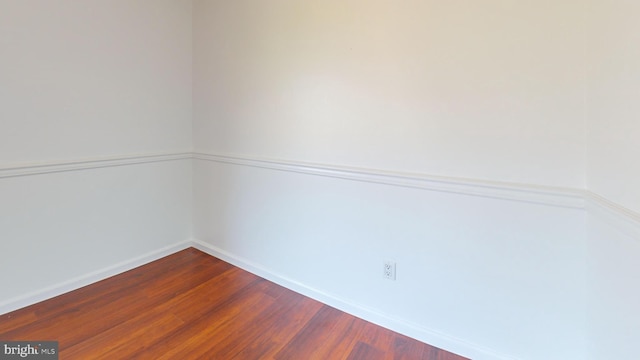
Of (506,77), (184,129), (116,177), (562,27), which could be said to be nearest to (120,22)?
(184,129)

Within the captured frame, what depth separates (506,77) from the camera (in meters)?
1.29

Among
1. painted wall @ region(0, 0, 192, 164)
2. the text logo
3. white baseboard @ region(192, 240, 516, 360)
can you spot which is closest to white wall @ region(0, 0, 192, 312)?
painted wall @ region(0, 0, 192, 164)

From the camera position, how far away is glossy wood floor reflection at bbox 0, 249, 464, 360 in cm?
150

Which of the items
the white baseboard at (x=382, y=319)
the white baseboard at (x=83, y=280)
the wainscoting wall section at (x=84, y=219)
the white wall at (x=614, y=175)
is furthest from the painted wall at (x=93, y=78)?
the white wall at (x=614, y=175)

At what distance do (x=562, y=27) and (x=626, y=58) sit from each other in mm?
348

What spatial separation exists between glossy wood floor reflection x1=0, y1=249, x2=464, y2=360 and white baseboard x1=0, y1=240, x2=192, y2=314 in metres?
0.04

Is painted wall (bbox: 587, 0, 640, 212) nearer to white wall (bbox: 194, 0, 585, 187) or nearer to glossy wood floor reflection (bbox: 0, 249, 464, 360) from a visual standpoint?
white wall (bbox: 194, 0, 585, 187)

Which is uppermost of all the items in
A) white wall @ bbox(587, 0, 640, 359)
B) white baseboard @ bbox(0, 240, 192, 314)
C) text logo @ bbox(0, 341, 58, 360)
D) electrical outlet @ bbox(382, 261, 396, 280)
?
white wall @ bbox(587, 0, 640, 359)

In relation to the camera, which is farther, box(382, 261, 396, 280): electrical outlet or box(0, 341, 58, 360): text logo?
box(382, 261, 396, 280): electrical outlet

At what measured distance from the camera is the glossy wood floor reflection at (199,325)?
150cm

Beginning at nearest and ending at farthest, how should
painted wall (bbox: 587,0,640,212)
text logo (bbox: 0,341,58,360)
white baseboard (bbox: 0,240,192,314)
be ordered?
1. painted wall (bbox: 587,0,640,212)
2. text logo (bbox: 0,341,58,360)
3. white baseboard (bbox: 0,240,192,314)

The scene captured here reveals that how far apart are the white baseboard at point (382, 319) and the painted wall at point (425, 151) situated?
0.4 inches

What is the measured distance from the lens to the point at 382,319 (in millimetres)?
1713

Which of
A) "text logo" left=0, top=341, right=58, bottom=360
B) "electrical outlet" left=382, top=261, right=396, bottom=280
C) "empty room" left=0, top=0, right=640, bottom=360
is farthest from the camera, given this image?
"electrical outlet" left=382, top=261, right=396, bottom=280
